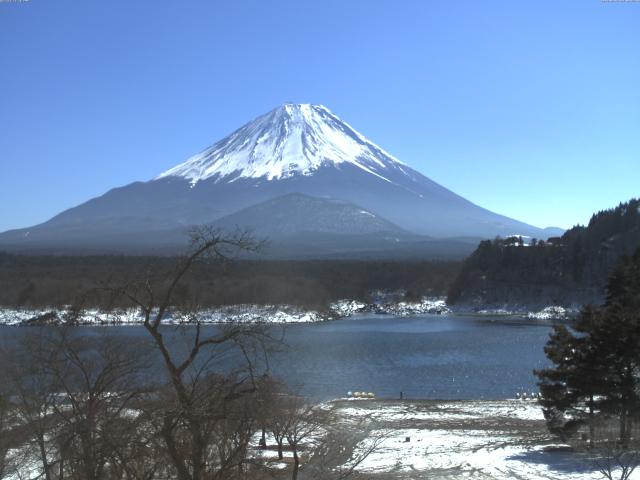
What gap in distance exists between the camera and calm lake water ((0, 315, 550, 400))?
974 inches

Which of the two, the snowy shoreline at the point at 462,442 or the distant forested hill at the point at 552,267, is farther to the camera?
the distant forested hill at the point at 552,267

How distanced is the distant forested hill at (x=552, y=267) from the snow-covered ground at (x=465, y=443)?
130 ft

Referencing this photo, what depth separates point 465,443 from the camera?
49.4ft

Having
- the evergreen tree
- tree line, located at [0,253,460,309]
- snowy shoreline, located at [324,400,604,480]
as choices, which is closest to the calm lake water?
snowy shoreline, located at [324,400,604,480]

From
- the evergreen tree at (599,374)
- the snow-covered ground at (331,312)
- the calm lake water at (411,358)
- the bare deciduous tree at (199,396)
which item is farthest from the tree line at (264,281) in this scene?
the bare deciduous tree at (199,396)

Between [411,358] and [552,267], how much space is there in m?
36.2

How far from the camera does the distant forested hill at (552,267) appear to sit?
2336 inches

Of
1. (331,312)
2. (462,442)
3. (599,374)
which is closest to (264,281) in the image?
(331,312)

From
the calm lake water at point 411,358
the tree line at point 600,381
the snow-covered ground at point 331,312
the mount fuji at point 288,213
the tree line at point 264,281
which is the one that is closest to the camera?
the tree line at point 600,381

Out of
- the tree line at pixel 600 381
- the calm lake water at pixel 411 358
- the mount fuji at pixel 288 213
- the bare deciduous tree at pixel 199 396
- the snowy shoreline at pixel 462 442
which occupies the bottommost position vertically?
the calm lake water at pixel 411 358

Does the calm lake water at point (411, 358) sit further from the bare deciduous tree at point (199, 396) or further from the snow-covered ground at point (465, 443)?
the bare deciduous tree at point (199, 396)

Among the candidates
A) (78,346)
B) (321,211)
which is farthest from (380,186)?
(78,346)

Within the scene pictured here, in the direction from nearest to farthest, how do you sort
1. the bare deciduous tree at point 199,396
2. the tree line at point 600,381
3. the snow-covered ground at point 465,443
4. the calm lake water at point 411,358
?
the bare deciduous tree at point 199,396 → the snow-covered ground at point 465,443 → the tree line at point 600,381 → the calm lake water at point 411,358

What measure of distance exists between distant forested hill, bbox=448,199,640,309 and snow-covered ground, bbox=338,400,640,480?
130 ft
